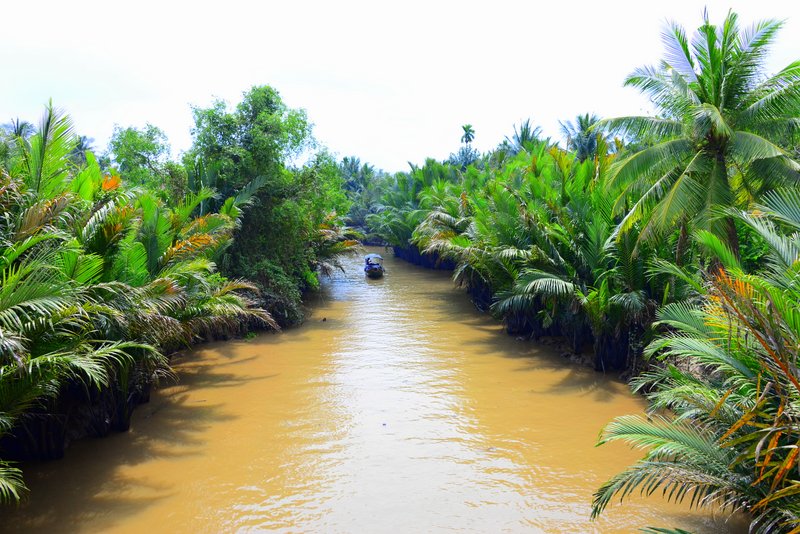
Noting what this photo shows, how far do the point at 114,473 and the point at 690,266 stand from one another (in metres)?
8.69

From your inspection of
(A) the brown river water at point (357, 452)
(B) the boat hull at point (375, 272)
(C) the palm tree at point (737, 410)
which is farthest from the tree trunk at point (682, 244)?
(B) the boat hull at point (375, 272)

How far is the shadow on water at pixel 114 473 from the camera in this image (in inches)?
227

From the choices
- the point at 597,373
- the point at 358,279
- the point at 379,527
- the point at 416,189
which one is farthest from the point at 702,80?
the point at 416,189

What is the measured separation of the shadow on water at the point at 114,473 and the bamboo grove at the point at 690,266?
483 cm

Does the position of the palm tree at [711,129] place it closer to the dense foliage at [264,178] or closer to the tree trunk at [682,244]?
the tree trunk at [682,244]

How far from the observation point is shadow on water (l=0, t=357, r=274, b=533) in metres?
5.78

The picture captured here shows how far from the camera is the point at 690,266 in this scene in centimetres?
925

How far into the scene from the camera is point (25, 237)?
19.9ft

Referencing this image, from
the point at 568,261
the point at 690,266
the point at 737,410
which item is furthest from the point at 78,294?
the point at 568,261

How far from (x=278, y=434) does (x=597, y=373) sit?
6096mm

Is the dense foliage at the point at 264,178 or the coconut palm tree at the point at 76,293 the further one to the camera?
the dense foliage at the point at 264,178

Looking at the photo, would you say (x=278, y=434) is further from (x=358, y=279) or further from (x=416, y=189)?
(x=416, y=189)

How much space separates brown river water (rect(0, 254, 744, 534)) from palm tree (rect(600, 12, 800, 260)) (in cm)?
325

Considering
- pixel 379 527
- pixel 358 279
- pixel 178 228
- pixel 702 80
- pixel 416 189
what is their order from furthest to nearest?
pixel 416 189 → pixel 358 279 → pixel 178 228 → pixel 702 80 → pixel 379 527
